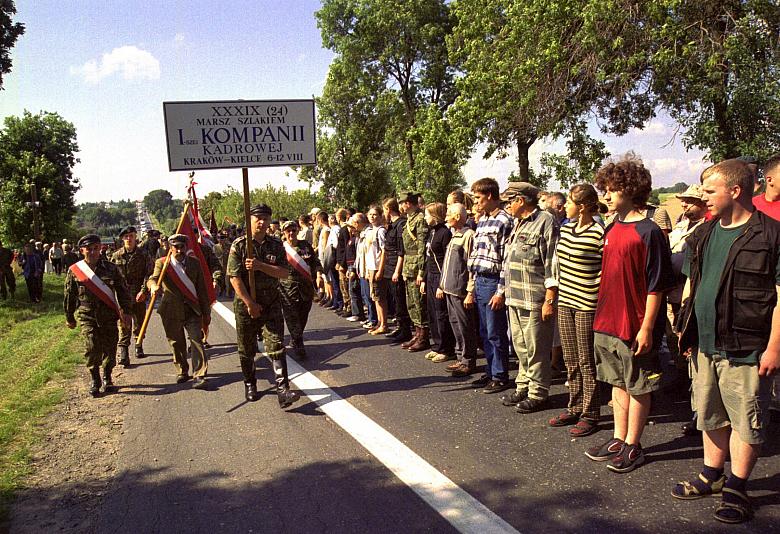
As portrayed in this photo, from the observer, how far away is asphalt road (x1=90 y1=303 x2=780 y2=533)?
133 inches

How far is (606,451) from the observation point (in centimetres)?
404

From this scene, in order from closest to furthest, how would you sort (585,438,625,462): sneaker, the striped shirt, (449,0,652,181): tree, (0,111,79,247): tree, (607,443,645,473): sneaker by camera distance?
(607,443,645,473): sneaker, (585,438,625,462): sneaker, the striped shirt, (449,0,652,181): tree, (0,111,79,247): tree

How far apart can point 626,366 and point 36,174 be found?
4588cm

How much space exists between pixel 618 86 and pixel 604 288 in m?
11.6

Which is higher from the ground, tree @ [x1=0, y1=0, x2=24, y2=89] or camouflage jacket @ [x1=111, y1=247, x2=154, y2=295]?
tree @ [x1=0, y1=0, x2=24, y2=89]

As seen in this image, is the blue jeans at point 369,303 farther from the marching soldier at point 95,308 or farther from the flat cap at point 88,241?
the flat cap at point 88,241

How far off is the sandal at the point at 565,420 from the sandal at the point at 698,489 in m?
1.30

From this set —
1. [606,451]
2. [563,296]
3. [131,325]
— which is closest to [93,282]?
[131,325]

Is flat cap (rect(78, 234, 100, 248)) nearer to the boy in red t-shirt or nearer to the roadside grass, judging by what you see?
the roadside grass

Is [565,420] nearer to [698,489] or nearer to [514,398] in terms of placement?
[514,398]

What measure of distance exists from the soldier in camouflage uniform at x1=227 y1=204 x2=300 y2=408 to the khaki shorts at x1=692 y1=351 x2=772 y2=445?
12.3ft

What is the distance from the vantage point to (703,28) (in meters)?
11.5

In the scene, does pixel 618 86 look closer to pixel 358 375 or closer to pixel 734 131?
pixel 734 131

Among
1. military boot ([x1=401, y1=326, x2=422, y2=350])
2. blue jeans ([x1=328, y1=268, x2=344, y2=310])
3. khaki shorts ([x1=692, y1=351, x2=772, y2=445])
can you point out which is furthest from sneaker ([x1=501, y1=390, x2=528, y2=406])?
blue jeans ([x1=328, y1=268, x2=344, y2=310])
